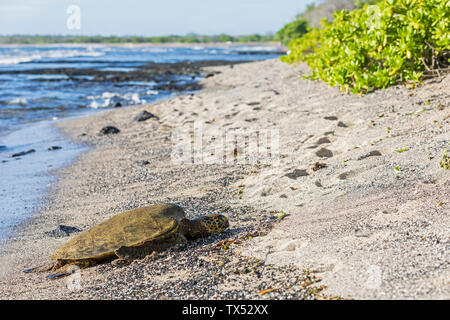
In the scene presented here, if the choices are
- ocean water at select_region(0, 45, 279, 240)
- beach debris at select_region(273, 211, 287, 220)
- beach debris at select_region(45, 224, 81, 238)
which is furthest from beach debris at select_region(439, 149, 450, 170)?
ocean water at select_region(0, 45, 279, 240)

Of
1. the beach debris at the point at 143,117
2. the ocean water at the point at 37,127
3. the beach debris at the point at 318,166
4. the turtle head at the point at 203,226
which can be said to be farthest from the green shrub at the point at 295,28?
the turtle head at the point at 203,226

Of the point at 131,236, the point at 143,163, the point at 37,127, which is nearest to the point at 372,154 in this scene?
the point at 131,236

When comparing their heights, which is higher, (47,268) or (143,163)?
(143,163)

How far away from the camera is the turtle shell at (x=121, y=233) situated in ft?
11.8

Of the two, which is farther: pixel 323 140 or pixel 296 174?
pixel 323 140

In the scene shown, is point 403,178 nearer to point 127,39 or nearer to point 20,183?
point 20,183

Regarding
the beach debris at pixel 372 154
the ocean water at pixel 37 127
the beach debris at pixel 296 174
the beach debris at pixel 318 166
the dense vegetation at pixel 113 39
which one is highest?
the dense vegetation at pixel 113 39

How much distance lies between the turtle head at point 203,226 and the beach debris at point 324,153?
6.86 ft

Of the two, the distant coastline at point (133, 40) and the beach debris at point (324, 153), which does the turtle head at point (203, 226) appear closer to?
the beach debris at point (324, 153)

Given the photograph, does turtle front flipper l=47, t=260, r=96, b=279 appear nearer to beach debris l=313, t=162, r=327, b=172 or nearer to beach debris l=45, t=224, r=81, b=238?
beach debris l=45, t=224, r=81, b=238

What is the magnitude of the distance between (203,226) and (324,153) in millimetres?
2305

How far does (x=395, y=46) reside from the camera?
732cm

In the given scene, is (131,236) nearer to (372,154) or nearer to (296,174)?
(296,174)

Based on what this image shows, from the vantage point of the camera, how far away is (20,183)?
6695 millimetres
